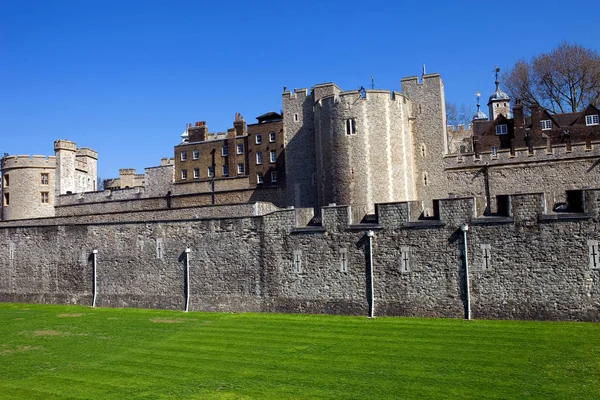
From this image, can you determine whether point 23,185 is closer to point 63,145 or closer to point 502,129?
point 63,145

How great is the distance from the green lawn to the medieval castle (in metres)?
1.17

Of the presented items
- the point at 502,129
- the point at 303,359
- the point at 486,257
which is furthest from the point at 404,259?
the point at 502,129

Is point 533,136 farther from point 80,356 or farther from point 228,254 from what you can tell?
point 80,356

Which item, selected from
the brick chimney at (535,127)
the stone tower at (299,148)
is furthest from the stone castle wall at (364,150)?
the brick chimney at (535,127)

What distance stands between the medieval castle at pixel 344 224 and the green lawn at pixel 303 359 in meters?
1.17

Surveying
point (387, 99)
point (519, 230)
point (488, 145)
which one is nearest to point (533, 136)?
point (488, 145)

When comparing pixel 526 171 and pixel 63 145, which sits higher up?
pixel 63 145

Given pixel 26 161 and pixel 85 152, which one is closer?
pixel 26 161

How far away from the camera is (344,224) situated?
19.5 m

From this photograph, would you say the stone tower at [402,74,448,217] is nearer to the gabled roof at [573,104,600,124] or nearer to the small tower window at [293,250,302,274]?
the gabled roof at [573,104,600,124]

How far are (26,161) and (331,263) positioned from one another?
1212 inches

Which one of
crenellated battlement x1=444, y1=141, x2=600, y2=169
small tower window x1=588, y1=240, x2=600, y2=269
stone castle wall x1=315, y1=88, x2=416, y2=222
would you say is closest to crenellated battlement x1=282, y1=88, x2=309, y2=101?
stone castle wall x1=315, y1=88, x2=416, y2=222

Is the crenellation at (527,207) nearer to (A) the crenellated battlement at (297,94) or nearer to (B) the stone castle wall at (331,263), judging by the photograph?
(B) the stone castle wall at (331,263)

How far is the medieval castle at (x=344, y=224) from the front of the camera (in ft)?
56.0
